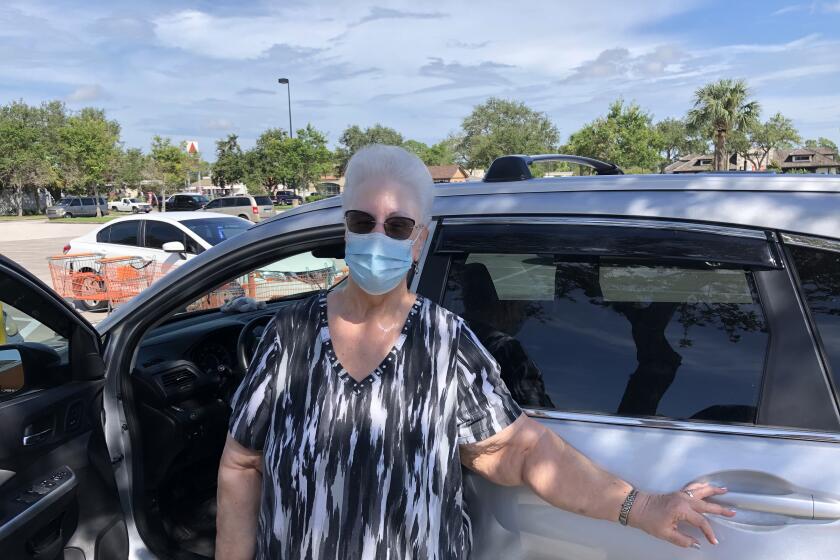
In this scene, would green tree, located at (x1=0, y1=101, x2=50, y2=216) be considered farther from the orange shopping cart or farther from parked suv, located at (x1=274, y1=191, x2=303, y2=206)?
the orange shopping cart

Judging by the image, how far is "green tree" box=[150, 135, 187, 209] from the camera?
186 ft

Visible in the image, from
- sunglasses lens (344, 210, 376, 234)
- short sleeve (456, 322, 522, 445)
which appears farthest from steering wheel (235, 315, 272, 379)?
short sleeve (456, 322, 522, 445)

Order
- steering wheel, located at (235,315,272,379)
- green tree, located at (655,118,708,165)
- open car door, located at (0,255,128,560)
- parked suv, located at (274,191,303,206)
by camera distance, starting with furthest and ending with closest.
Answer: green tree, located at (655,118,708,165), parked suv, located at (274,191,303,206), steering wheel, located at (235,315,272,379), open car door, located at (0,255,128,560)

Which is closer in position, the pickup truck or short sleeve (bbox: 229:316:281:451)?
short sleeve (bbox: 229:316:281:451)

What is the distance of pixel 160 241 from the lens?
34.9 feet

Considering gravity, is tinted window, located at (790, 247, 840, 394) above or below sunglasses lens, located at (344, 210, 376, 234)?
below

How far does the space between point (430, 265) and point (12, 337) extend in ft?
8.56

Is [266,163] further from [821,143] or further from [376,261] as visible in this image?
[821,143]

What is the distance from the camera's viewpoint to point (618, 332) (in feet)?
5.51

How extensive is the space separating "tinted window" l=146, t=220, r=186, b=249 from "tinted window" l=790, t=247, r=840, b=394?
404 inches

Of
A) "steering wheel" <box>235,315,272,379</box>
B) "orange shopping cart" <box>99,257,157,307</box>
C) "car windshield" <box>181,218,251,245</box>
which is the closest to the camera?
"steering wheel" <box>235,315,272,379</box>

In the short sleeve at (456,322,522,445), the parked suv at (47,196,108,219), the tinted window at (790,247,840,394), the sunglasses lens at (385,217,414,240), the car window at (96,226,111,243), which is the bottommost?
the parked suv at (47,196,108,219)

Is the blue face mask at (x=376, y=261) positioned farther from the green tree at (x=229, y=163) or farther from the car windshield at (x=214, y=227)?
the green tree at (x=229, y=163)

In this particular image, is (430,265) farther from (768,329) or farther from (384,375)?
(768,329)
